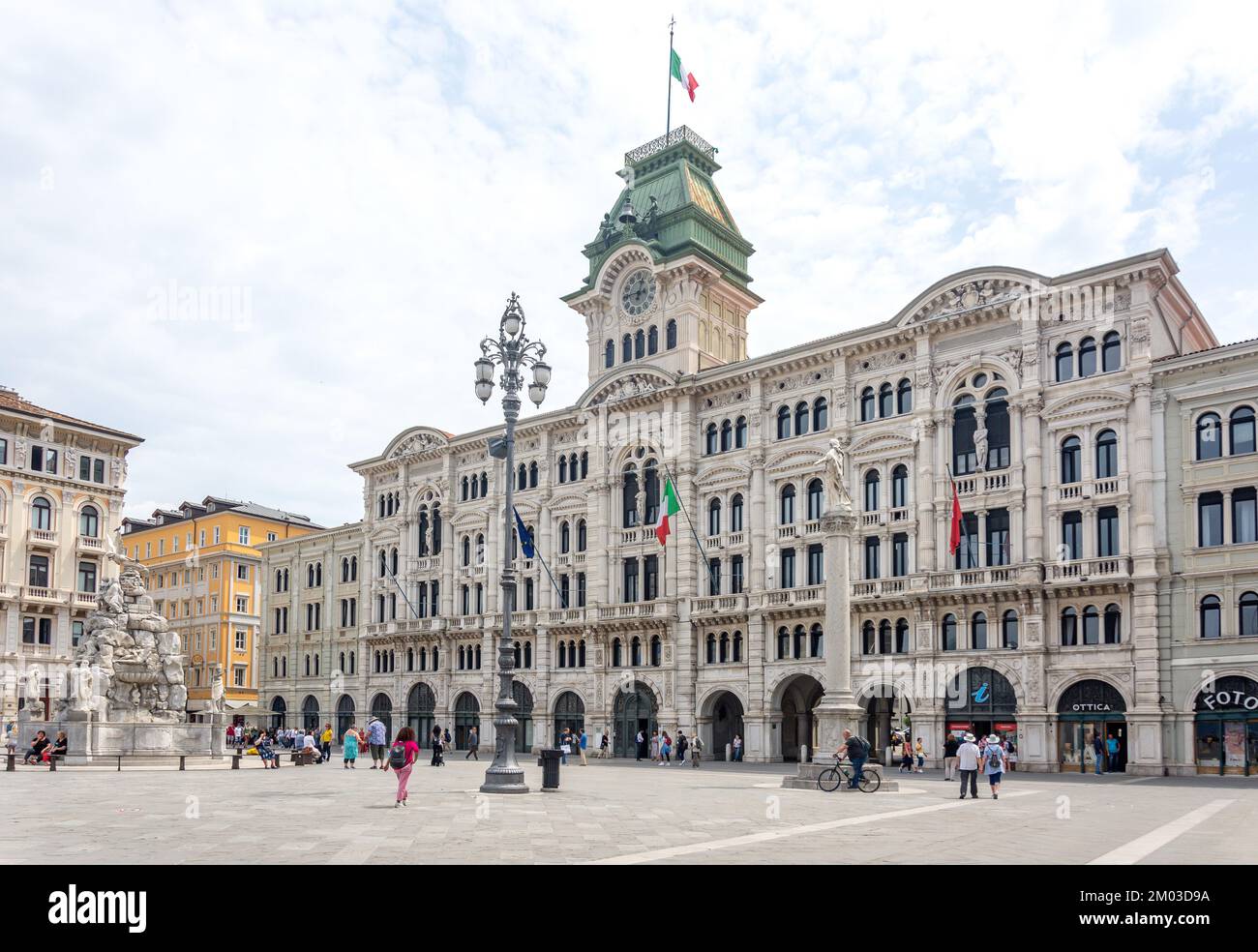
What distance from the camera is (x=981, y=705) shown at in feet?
155

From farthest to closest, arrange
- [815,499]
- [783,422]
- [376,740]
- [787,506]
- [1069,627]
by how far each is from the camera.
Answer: [783,422]
[787,506]
[815,499]
[1069,627]
[376,740]

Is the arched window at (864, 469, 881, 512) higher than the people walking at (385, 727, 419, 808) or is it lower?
higher

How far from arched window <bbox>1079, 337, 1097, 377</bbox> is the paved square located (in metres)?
17.2

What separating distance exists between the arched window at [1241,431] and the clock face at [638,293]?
3087 centimetres

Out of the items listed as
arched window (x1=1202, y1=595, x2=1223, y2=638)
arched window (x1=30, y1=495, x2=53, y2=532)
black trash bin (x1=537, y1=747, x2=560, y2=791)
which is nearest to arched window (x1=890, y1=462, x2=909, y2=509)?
arched window (x1=1202, y1=595, x2=1223, y2=638)

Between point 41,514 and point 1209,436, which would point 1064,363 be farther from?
point 41,514

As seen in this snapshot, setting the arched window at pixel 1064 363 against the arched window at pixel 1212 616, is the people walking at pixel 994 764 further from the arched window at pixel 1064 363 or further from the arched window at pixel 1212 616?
the arched window at pixel 1064 363

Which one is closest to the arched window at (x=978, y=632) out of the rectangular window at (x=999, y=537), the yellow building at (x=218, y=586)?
the rectangular window at (x=999, y=537)

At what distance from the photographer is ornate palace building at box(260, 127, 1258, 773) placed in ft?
142

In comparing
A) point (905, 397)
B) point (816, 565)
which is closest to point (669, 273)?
point (905, 397)

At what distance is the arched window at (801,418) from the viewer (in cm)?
5550

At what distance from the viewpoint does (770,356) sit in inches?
2218

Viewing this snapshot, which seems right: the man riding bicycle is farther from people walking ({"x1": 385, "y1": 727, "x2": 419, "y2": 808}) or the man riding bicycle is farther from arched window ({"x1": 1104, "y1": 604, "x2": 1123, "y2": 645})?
arched window ({"x1": 1104, "y1": 604, "x2": 1123, "y2": 645})

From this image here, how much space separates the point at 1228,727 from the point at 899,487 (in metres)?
16.0
